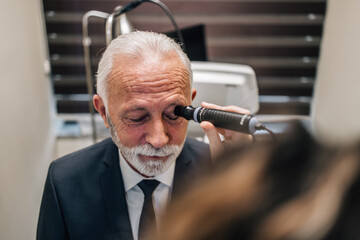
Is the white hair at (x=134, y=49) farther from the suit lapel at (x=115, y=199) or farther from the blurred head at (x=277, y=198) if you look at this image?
the blurred head at (x=277, y=198)

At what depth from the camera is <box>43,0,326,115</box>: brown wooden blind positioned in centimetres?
238

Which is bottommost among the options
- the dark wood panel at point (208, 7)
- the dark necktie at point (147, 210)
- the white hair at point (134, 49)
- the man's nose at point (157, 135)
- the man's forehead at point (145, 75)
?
the dark necktie at point (147, 210)

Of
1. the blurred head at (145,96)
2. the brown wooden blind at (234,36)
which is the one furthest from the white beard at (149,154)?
the brown wooden blind at (234,36)

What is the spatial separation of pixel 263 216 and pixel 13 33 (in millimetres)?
1717

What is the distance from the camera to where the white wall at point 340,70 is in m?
1.94

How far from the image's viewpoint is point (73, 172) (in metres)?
1.12

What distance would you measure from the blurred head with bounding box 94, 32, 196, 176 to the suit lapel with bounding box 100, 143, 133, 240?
13 cm

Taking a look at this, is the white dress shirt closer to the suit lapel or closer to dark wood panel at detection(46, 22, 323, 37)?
the suit lapel

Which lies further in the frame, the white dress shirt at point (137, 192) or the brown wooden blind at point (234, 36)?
the brown wooden blind at point (234, 36)

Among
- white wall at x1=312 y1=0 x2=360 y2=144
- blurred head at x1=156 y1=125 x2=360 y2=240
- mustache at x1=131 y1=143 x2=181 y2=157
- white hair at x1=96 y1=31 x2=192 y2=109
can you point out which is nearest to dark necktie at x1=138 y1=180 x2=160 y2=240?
mustache at x1=131 y1=143 x2=181 y2=157

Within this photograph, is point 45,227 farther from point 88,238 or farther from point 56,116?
point 56,116

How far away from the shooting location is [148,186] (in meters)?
1.05

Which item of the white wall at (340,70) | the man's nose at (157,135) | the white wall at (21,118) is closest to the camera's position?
the man's nose at (157,135)

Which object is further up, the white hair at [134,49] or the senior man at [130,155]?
the white hair at [134,49]
